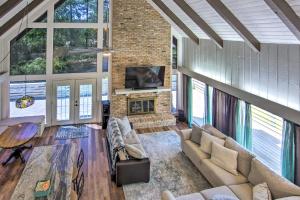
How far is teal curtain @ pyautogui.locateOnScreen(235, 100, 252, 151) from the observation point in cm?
Answer: 677

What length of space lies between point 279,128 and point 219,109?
2389 millimetres

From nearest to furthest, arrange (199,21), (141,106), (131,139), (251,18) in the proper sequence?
(251,18) → (199,21) → (131,139) → (141,106)

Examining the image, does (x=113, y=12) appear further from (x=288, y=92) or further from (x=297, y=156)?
(x=297, y=156)

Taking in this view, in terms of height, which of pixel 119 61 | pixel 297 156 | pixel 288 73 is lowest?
pixel 297 156

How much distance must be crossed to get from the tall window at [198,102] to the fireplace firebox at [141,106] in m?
1.77

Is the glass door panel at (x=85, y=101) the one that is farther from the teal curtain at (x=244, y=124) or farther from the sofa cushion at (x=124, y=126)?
the teal curtain at (x=244, y=124)

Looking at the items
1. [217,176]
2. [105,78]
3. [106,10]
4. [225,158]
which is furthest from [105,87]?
[217,176]

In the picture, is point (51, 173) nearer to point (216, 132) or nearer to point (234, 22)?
point (216, 132)

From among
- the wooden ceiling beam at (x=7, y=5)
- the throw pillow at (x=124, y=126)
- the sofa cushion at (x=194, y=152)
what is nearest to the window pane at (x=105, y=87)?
the throw pillow at (x=124, y=126)

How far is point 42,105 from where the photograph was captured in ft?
34.4

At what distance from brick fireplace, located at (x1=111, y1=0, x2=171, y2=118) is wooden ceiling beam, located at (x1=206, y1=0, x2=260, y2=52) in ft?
16.4

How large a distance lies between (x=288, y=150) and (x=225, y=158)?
1.33 m

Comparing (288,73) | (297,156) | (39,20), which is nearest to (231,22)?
(288,73)

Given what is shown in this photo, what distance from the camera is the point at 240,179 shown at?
219 inches
